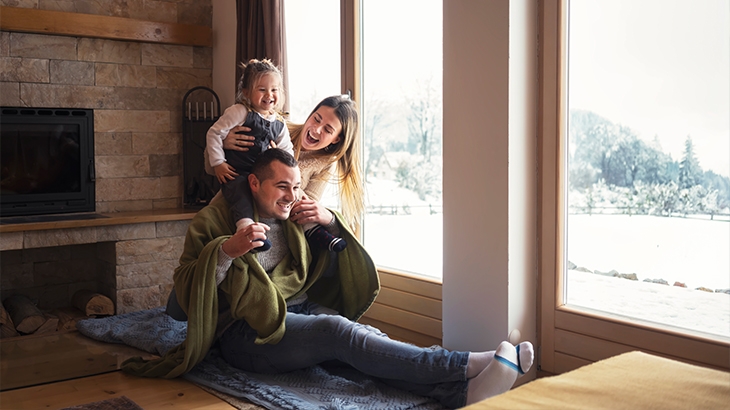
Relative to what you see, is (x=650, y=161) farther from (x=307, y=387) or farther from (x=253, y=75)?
(x=253, y=75)

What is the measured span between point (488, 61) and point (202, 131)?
259 cm

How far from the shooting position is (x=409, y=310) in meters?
3.43

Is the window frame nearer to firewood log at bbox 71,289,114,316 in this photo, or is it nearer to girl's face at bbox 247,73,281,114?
girl's face at bbox 247,73,281,114

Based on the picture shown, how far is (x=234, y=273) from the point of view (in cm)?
259

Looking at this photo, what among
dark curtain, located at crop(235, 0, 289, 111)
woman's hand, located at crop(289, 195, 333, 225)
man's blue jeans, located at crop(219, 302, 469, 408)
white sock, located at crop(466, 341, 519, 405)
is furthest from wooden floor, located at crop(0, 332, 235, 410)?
dark curtain, located at crop(235, 0, 289, 111)

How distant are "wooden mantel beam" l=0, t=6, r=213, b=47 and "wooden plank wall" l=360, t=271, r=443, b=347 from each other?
91.7 inches

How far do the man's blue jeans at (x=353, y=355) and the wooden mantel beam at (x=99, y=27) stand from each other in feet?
8.42

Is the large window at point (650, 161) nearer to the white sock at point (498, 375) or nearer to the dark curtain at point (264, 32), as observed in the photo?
the white sock at point (498, 375)

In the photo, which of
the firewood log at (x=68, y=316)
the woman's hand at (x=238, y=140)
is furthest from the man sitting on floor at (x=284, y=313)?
the firewood log at (x=68, y=316)

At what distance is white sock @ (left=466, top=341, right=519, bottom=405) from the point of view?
2203mm

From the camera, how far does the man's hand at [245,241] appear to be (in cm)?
246

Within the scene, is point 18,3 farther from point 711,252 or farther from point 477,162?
point 711,252

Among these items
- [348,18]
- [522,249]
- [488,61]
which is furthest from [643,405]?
[348,18]

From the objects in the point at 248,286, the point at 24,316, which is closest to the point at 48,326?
the point at 24,316
